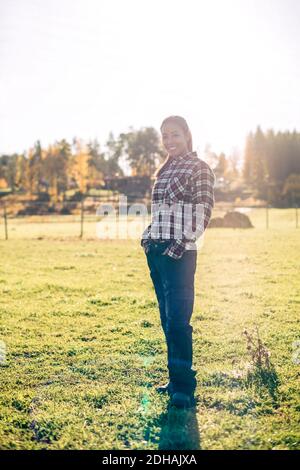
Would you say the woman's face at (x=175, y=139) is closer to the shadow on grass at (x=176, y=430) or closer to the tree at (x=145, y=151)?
the shadow on grass at (x=176, y=430)

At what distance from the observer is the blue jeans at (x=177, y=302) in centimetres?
391

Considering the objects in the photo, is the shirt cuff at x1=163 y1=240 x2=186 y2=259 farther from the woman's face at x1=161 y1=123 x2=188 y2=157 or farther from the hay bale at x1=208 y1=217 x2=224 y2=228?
the hay bale at x1=208 y1=217 x2=224 y2=228

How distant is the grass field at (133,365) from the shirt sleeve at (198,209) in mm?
1509

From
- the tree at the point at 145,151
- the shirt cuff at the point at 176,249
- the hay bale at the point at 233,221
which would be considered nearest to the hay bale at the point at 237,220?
the hay bale at the point at 233,221

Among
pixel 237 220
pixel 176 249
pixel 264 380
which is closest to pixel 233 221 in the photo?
pixel 237 220

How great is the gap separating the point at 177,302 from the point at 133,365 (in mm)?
1622

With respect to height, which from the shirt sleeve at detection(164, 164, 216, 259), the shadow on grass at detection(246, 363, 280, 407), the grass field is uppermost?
the shirt sleeve at detection(164, 164, 216, 259)

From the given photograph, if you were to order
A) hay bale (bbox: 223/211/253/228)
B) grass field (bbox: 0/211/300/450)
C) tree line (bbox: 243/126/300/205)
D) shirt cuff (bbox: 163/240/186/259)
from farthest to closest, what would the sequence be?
tree line (bbox: 243/126/300/205) → hay bale (bbox: 223/211/253/228) → shirt cuff (bbox: 163/240/186/259) → grass field (bbox: 0/211/300/450)

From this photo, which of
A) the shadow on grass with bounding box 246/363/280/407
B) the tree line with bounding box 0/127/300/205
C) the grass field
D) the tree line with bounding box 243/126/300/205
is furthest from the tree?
the shadow on grass with bounding box 246/363/280/407

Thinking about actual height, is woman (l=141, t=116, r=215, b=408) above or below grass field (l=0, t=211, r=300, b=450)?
above

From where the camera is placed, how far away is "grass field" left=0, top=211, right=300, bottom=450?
362cm

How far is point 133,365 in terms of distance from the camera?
5160 mm

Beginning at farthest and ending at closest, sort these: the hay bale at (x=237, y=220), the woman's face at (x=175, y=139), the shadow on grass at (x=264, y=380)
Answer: the hay bale at (x=237, y=220) → the shadow on grass at (x=264, y=380) → the woman's face at (x=175, y=139)

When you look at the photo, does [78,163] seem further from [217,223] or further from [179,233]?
[179,233]
